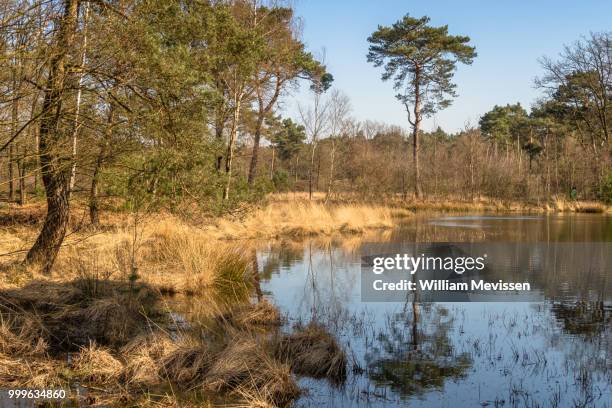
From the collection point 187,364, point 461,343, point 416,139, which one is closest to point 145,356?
point 187,364

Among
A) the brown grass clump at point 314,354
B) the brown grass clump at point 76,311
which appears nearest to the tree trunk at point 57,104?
the brown grass clump at point 76,311

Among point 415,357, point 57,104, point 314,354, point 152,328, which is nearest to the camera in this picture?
point 314,354

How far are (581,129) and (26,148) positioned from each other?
42781 mm

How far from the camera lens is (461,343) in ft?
22.7

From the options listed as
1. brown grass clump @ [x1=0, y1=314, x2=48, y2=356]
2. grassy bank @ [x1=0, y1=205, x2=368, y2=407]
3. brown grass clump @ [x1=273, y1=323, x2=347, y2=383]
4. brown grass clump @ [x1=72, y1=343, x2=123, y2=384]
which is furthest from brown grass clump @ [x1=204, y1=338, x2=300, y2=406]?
brown grass clump @ [x1=0, y1=314, x2=48, y2=356]

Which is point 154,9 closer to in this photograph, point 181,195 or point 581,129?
point 181,195

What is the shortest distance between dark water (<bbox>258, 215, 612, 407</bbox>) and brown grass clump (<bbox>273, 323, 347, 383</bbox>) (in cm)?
16

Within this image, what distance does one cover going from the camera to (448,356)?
6.39m

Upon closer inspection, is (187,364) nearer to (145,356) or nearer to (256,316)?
(145,356)

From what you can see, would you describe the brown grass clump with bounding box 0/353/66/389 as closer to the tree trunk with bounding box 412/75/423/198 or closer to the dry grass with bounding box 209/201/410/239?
the dry grass with bounding box 209/201/410/239

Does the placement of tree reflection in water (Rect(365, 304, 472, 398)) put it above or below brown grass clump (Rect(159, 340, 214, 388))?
below

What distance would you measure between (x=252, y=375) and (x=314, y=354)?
0.88 m

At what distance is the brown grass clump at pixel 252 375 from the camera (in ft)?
16.6

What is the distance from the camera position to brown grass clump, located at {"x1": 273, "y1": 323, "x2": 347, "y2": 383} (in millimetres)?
5762
